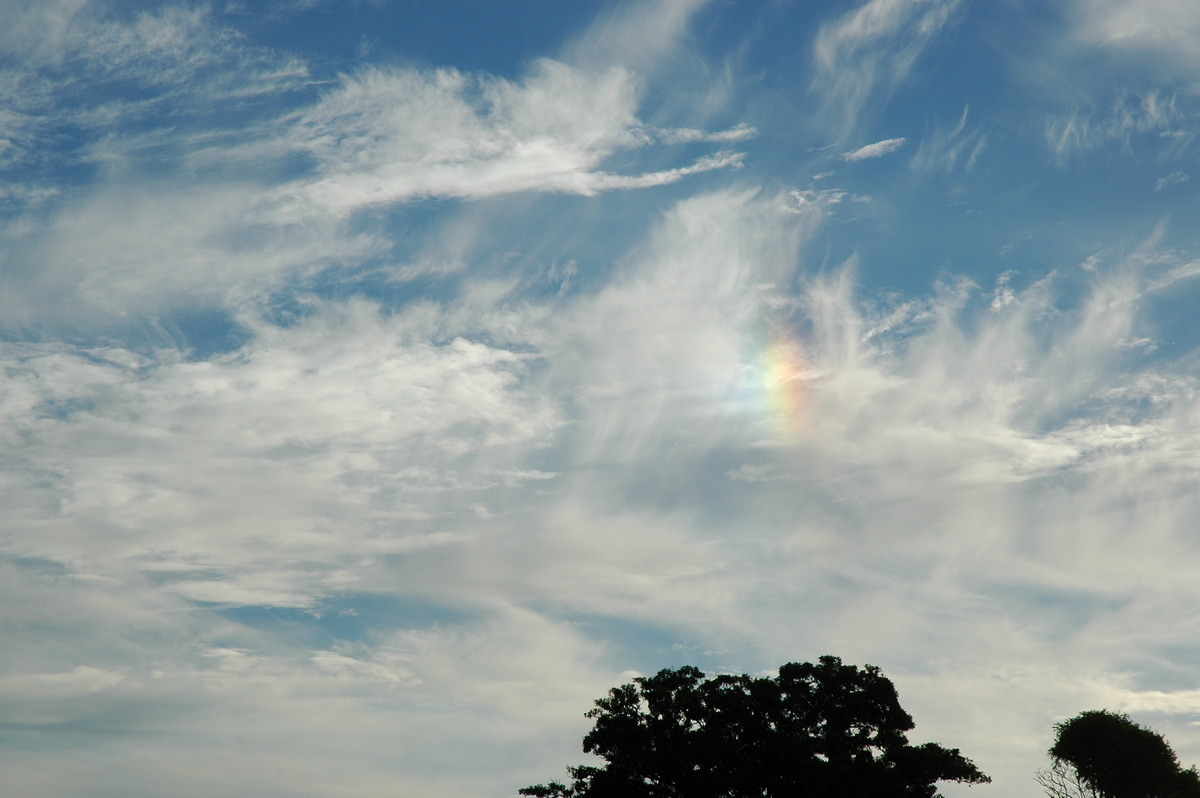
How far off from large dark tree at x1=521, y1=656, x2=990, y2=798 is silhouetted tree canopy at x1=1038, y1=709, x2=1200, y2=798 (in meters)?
20.2

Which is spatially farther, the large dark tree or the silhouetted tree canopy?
the silhouetted tree canopy

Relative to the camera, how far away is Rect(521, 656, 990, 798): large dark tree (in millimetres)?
55969

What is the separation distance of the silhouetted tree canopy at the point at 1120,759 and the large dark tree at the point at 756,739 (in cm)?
2017

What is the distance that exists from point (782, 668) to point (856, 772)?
8929 mm

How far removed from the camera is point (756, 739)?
58.7 m

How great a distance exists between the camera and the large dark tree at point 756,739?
5597 centimetres

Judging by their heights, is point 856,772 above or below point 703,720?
below

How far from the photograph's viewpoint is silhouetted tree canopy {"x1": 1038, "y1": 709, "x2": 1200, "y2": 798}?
6769 cm

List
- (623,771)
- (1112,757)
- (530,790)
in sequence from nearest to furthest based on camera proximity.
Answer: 1. (623,771)
2. (530,790)
3. (1112,757)

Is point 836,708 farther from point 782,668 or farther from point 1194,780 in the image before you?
point 1194,780

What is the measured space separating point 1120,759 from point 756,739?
3275cm

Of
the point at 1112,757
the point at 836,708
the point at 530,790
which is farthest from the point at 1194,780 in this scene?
the point at 530,790

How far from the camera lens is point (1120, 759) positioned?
69.2 metres

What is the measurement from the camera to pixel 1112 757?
228 ft
